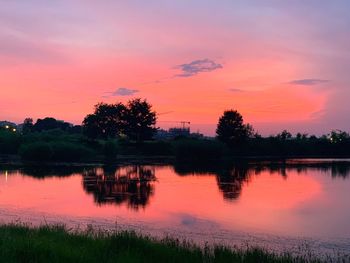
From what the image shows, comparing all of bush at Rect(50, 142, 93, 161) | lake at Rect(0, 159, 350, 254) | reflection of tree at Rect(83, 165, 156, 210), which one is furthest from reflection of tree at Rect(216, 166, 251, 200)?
bush at Rect(50, 142, 93, 161)

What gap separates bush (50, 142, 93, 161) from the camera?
194 ft

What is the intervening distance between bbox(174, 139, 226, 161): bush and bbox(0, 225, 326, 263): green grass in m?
53.1

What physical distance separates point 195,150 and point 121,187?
3422 cm

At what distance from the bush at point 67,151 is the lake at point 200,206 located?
1908 centimetres

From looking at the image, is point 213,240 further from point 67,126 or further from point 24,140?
point 67,126

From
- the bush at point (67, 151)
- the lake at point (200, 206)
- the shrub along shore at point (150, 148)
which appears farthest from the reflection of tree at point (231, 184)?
the shrub along shore at point (150, 148)

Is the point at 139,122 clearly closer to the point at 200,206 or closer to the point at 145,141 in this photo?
the point at 145,141

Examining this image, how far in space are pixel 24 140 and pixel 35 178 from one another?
31.7 meters

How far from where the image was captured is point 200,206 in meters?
24.1

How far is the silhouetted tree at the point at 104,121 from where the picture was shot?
87.5m

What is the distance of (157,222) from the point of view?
756 inches

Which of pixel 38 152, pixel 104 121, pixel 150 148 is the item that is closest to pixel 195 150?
pixel 150 148

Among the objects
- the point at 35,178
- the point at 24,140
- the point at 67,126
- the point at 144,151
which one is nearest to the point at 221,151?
the point at 144,151

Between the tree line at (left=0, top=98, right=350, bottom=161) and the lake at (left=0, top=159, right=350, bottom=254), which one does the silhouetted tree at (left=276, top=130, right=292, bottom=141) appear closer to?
the tree line at (left=0, top=98, right=350, bottom=161)
